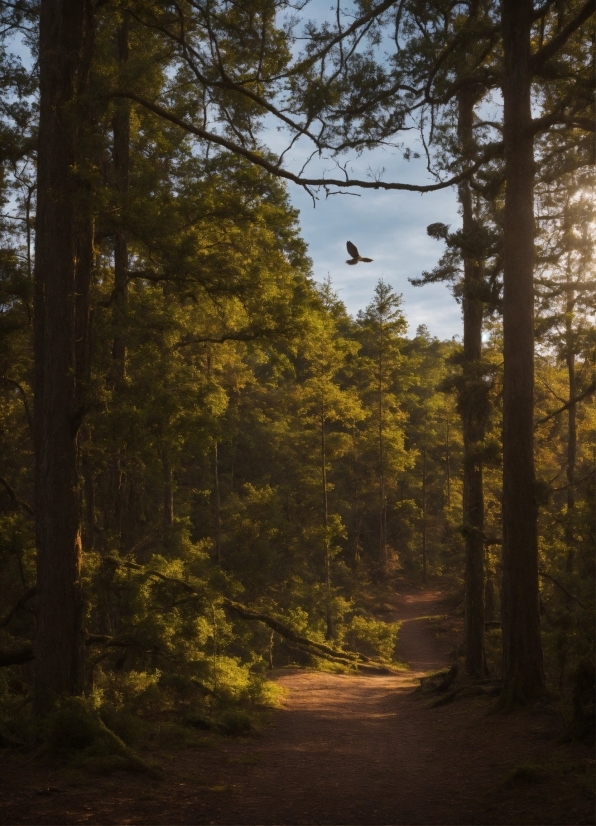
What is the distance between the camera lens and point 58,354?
26.8 ft

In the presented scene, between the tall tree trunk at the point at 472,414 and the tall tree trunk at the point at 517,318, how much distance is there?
3.78 m

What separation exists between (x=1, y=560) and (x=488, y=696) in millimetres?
7282

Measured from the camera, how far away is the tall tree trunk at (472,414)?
13.8 m

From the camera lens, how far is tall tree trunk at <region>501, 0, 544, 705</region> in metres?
9.36

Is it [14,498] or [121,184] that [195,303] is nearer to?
[121,184]

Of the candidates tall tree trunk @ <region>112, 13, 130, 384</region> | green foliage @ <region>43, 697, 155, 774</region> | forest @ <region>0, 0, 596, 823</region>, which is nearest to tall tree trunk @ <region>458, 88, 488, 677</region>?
forest @ <region>0, 0, 596, 823</region>

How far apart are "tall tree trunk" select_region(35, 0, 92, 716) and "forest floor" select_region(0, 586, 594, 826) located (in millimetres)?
1408

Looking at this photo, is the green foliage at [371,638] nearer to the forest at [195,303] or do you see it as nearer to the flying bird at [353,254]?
the forest at [195,303]

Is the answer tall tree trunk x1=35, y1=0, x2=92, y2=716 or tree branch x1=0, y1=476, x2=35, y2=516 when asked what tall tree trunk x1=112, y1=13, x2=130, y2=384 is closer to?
tree branch x1=0, y1=476, x2=35, y2=516

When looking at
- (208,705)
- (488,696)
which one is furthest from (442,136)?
(208,705)

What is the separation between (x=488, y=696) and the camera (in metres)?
10.6

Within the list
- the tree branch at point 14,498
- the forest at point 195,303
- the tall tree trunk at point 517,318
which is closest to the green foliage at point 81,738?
the forest at point 195,303

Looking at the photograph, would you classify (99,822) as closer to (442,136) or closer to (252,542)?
(442,136)

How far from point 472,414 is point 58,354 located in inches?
342
